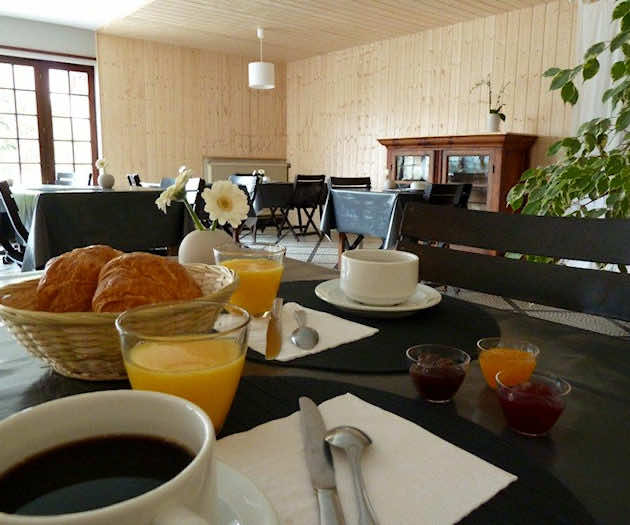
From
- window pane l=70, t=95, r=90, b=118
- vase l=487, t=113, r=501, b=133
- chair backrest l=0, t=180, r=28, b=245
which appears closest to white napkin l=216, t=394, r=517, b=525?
chair backrest l=0, t=180, r=28, b=245

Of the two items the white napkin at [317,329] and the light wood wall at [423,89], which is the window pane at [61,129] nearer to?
the light wood wall at [423,89]

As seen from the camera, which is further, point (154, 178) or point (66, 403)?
point (154, 178)

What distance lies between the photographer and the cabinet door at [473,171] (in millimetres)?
5219

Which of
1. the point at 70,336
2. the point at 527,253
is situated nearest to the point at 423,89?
the point at 527,253

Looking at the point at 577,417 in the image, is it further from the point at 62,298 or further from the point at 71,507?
the point at 62,298

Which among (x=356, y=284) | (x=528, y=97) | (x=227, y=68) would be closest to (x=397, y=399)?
(x=356, y=284)

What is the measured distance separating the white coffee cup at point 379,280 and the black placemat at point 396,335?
0.12 ft

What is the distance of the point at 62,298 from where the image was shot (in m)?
0.59

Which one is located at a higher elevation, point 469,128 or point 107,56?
point 107,56

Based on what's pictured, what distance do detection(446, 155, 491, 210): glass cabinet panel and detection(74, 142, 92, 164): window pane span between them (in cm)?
476

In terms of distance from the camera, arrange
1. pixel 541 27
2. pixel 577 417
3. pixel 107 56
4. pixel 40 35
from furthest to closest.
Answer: pixel 107 56, pixel 40 35, pixel 541 27, pixel 577 417

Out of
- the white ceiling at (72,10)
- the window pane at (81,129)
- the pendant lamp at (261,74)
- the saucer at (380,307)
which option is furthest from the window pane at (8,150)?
the saucer at (380,307)

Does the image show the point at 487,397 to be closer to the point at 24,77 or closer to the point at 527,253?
the point at 527,253

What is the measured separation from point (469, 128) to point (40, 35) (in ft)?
17.7
